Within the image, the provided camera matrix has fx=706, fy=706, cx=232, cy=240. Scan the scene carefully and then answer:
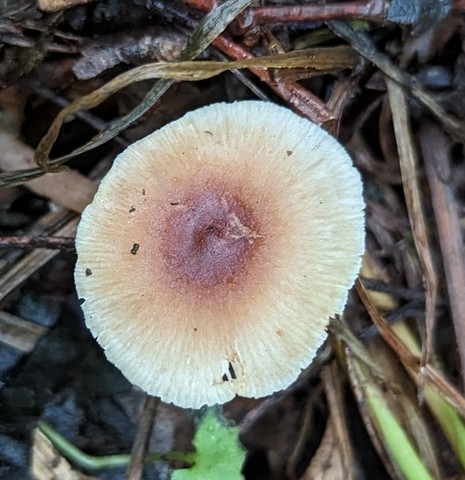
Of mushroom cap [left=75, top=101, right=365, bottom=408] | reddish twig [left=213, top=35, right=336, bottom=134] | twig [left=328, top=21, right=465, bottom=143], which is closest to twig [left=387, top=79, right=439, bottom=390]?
twig [left=328, top=21, right=465, bottom=143]

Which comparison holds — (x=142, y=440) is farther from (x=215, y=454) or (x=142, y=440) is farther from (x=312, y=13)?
(x=312, y=13)

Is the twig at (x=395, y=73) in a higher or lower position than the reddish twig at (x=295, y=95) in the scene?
higher

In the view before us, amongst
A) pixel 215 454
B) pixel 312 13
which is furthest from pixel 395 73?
pixel 215 454

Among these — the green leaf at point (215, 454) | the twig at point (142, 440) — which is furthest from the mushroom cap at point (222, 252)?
the twig at point (142, 440)

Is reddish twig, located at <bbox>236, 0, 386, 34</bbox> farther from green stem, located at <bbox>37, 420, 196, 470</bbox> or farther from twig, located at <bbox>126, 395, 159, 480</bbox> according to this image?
green stem, located at <bbox>37, 420, 196, 470</bbox>

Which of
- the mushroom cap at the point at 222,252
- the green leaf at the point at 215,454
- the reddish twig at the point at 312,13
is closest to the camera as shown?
the mushroom cap at the point at 222,252

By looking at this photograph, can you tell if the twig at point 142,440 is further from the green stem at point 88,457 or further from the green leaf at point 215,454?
the green leaf at point 215,454
